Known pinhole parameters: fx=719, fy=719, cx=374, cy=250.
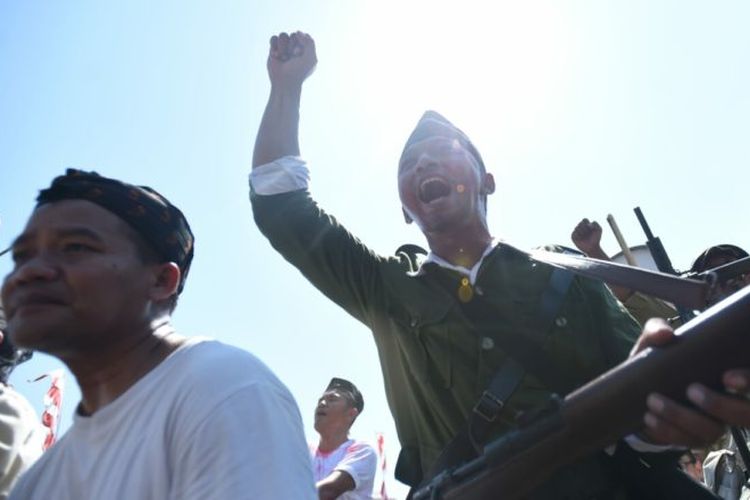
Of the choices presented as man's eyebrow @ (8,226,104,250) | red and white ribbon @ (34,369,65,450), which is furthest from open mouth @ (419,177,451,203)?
red and white ribbon @ (34,369,65,450)

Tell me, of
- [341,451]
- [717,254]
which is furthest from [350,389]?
[717,254]

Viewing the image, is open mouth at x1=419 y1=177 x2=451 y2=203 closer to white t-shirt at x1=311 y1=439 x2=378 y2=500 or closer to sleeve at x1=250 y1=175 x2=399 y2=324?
sleeve at x1=250 y1=175 x2=399 y2=324

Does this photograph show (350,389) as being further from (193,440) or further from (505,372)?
(193,440)

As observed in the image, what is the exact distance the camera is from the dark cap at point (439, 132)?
3327 millimetres

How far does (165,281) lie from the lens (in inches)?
87.5

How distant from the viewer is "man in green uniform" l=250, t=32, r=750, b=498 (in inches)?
100

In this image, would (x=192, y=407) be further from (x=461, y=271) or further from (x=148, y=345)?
(x=461, y=271)

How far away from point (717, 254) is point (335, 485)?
3.06m

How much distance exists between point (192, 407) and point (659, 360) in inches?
41.4

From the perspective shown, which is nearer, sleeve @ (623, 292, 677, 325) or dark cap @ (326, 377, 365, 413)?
sleeve @ (623, 292, 677, 325)

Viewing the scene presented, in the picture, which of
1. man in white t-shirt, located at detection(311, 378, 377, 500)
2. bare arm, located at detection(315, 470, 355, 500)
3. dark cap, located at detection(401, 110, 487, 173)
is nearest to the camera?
dark cap, located at detection(401, 110, 487, 173)

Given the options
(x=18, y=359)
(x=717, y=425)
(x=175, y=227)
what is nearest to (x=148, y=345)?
(x=175, y=227)

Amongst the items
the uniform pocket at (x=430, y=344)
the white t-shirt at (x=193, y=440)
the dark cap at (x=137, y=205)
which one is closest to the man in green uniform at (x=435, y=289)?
the uniform pocket at (x=430, y=344)

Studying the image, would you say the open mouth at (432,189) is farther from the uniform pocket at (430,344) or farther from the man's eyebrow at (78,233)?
the man's eyebrow at (78,233)
